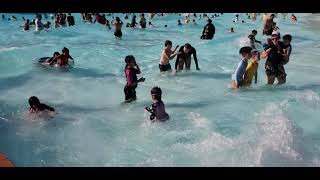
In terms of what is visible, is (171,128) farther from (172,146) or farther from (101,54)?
(101,54)

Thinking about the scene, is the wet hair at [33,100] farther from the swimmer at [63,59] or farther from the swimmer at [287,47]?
the swimmer at [287,47]

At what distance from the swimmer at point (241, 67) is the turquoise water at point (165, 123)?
0.29 meters

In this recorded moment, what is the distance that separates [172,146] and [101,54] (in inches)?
417

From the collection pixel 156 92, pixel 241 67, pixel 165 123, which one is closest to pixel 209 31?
pixel 241 67

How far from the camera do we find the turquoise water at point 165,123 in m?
6.81

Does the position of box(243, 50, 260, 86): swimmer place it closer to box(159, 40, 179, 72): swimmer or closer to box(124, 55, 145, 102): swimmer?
box(159, 40, 179, 72): swimmer

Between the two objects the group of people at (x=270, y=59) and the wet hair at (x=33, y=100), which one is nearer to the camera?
the wet hair at (x=33, y=100)

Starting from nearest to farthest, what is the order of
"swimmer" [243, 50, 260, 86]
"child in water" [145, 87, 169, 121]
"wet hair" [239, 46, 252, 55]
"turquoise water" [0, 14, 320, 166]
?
1. "turquoise water" [0, 14, 320, 166]
2. "child in water" [145, 87, 169, 121]
3. "wet hair" [239, 46, 252, 55]
4. "swimmer" [243, 50, 260, 86]
